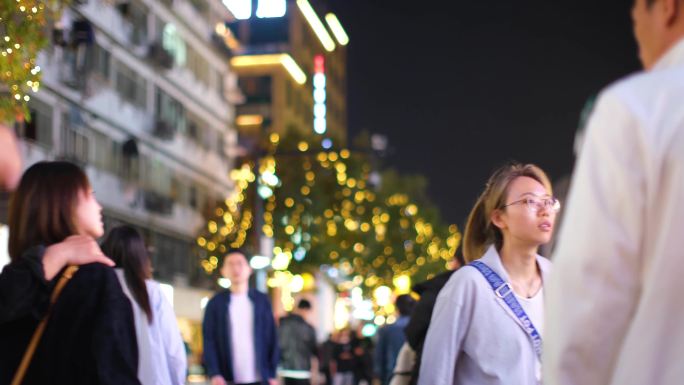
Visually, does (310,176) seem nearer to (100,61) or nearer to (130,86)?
(130,86)

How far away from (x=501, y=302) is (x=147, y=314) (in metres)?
3.13

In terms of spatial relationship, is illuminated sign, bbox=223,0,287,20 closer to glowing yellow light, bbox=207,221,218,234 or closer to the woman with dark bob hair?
glowing yellow light, bbox=207,221,218,234

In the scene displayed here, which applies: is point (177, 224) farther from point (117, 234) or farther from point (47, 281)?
point (47, 281)

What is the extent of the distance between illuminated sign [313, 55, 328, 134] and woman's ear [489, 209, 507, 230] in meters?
91.7

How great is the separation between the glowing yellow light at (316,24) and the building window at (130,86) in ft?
162

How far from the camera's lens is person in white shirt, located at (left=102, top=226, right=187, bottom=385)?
7.81m

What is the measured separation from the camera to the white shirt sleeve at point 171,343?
829 cm

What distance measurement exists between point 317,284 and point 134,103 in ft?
103

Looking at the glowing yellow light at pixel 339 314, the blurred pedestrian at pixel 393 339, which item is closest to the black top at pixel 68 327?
the blurred pedestrian at pixel 393 339

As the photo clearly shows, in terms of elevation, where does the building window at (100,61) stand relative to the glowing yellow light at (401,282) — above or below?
above

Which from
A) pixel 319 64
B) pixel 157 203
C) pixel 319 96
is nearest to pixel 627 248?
pixel 157 203

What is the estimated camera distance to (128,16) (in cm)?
4372

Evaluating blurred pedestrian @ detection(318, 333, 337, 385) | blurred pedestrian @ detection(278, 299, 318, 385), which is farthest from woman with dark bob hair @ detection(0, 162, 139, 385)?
blurred pedestrian @ detection(318, 333, 337, 385)

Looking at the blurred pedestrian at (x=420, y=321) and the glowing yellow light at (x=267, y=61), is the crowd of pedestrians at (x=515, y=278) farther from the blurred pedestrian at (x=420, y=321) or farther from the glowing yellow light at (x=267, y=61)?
the glowing yellow light at (x=267, y=61)
